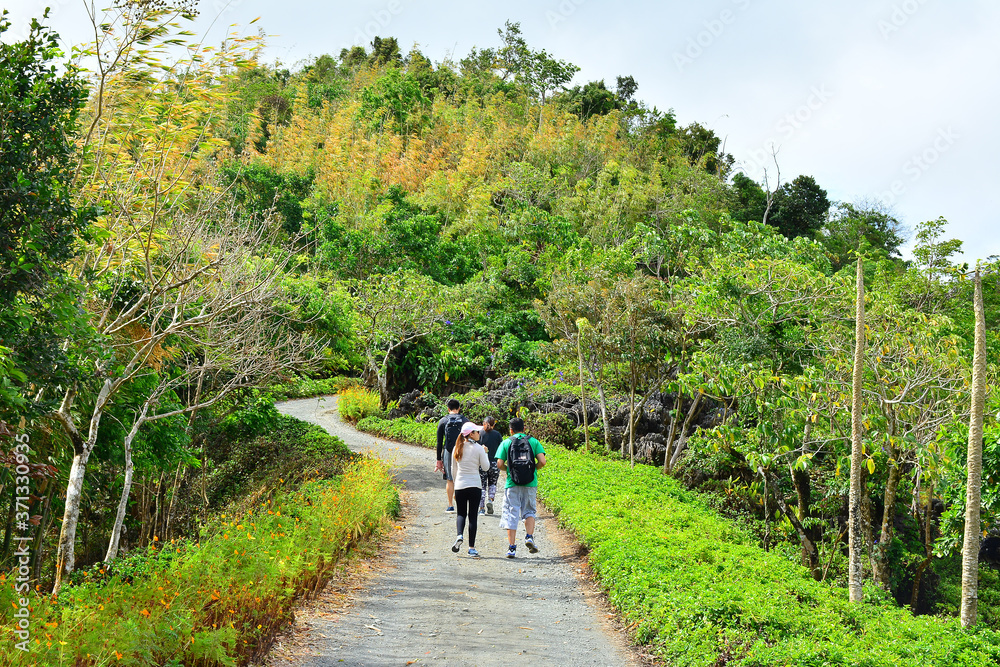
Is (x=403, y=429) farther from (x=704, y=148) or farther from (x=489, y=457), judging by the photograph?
(x=704, y=148)

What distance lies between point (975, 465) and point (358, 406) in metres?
17.1

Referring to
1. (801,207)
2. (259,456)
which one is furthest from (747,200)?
(259,456)

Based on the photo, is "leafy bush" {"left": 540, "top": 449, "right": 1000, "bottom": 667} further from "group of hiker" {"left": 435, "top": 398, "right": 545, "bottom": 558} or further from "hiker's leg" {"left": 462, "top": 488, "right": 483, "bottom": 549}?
"hiker's leg" {"left": 462, "top": 488, "right": 483, "bottom": 549}

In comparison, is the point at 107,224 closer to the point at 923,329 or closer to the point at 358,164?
the point at 923,329

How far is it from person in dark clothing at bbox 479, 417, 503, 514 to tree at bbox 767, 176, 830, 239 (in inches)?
1179

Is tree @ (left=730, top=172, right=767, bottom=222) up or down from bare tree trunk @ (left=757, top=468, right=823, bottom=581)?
up

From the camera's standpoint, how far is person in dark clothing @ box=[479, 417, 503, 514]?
884 centimetres

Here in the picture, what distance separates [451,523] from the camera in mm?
10008

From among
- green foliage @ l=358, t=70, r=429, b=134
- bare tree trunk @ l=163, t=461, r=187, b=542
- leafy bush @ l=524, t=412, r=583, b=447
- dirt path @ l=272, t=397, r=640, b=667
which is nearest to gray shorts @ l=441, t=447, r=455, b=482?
dirt path @ l=272, t=397, r=640, b=667

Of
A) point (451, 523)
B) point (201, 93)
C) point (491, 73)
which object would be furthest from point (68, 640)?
point (491, 73)

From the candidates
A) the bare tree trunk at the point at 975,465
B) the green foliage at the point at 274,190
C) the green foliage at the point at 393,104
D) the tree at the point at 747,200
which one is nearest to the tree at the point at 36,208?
the bare tree trunk at the point at 975,465

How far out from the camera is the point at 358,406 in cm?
2122

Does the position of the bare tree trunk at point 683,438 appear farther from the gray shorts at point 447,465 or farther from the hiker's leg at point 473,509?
the hiker's leg at point 473,509

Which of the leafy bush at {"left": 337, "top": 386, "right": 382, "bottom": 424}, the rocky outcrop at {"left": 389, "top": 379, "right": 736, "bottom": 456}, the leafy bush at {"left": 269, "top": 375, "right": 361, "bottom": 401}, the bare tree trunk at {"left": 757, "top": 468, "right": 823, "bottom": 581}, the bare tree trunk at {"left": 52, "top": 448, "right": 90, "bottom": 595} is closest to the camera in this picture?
the bare tree trunk at {"left": 52, "top": 448, "right": 90, "bottom": 595}
